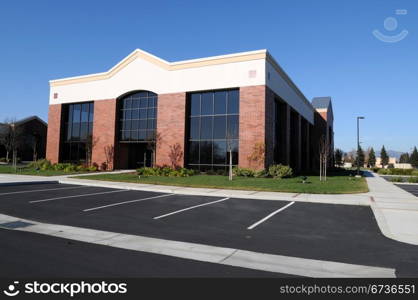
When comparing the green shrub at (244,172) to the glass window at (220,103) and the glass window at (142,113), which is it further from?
the glass window at (142,113)

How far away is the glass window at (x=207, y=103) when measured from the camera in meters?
26.0

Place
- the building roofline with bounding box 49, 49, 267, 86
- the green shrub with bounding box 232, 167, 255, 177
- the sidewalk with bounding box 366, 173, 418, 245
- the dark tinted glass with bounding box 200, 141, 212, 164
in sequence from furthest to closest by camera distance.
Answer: the dark tinted glass with bounding box 200, 141, 212, 164
the building roofline with bounding box 49, 49, 267, 86
the green shrub with bounding box 232, 167, 255, 177
the sidewalk with bounding box 366, 173, 418, 245

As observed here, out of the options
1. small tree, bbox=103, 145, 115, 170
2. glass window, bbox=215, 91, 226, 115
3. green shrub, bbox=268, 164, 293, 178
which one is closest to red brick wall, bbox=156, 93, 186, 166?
glass window, bbox=215, 91, 226, 115

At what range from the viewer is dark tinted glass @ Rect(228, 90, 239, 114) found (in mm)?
24719

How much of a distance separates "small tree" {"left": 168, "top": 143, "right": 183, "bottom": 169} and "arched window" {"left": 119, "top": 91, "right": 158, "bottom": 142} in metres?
2.67

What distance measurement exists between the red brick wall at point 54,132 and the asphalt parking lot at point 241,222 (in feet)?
73.1

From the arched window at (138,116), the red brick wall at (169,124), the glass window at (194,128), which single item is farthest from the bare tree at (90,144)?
the glass window at (194,128)

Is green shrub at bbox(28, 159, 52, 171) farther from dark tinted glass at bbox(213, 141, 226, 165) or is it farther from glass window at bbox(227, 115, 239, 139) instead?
glass window at bbox(227, 115, 239, 139)

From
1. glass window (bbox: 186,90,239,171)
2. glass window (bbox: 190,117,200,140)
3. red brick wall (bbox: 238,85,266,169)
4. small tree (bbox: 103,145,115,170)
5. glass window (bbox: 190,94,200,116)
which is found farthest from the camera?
small tree (bbox: 103,145,115,170)

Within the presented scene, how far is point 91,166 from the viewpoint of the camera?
30047 millimetres

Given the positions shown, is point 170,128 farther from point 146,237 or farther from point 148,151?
point 146,237

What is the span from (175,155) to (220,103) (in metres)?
6.12

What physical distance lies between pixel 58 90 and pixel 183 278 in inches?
1405

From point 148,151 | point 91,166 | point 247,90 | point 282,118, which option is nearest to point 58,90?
point 91,166
